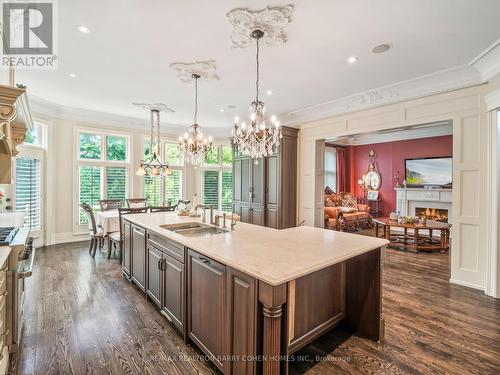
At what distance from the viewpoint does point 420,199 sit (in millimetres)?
7398

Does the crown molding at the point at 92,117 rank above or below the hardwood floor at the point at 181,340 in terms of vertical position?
above

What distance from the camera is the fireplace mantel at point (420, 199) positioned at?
6.97m

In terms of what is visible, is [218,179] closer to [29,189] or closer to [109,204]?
[109,204]

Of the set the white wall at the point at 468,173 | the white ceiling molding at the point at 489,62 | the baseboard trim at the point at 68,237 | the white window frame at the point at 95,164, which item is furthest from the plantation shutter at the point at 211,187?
the white ceiling molding at the point at 489,62

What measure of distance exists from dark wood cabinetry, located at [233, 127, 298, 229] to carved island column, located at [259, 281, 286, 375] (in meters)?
4.00

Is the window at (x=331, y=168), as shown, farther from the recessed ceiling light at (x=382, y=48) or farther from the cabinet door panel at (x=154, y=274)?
the cabinet door panel at (x=154, y=274)

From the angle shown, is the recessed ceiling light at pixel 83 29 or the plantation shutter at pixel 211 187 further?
the plantation shutter at pixel 211 187

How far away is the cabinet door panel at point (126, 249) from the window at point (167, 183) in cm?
311

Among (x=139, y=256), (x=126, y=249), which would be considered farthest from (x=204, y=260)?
(x=126, y=249)

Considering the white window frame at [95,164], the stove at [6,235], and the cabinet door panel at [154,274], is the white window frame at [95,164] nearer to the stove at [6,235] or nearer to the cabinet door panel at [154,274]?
the stove at [6,235]

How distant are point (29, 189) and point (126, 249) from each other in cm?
305

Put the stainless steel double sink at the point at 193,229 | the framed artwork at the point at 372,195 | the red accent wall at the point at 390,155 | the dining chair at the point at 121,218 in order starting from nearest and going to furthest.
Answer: the stainless steel double sink at the point at 193,229 < the dining chair at the point at 121,218 < the red accent wall at the point at 390,155 < the framed artwork at the point at 372,195

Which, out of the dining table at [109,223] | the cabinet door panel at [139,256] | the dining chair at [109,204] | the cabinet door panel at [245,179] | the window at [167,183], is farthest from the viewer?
the window at [167,183]

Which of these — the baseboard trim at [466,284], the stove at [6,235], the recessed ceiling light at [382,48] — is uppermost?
the recessed ceiling light at [382,48]
